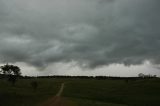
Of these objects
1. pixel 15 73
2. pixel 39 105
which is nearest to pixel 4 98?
pixel 39 105

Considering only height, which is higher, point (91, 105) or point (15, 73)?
point (15, 73)

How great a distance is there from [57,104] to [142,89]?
5116 cm

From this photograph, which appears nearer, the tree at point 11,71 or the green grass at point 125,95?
the green grass at point 125,95

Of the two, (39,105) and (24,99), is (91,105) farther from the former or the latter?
(24,99)

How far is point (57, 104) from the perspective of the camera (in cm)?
6372

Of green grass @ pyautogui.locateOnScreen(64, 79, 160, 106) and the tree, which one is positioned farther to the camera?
the tree

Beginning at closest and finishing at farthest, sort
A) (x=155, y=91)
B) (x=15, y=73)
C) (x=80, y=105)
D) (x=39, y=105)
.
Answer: (x=80, y=105)
(x=39, y=105)
(x=155, y=91)
(x=15, y=73)

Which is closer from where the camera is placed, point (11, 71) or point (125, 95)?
point (125, 95)

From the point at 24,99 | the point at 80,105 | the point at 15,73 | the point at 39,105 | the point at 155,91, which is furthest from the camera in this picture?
the point at 15,73

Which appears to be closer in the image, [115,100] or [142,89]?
[115,100]

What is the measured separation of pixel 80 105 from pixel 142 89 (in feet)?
172

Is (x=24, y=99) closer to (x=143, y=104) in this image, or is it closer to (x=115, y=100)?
(x=115, y=100)

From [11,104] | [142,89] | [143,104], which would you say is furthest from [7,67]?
[143,104]

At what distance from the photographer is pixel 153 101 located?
264 ft
